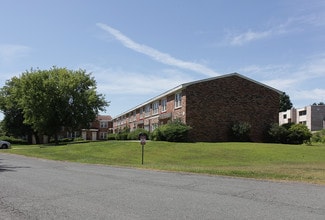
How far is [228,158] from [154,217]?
64.8 feet

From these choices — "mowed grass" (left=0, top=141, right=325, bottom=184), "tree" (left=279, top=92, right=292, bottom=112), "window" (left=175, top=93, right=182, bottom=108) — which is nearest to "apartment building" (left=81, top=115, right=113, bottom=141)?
"window" (left=175, top=93, right=182, bottom=108)

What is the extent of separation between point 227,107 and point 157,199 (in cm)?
3251

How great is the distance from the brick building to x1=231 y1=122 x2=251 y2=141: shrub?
30.2 inches

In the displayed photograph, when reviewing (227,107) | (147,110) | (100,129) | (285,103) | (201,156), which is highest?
(285,103)

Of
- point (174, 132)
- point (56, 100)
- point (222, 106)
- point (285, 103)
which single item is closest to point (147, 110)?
point (56, 100)

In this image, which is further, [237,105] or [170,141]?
[237,105]

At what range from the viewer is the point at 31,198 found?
33.0ft

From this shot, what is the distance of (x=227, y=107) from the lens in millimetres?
41688

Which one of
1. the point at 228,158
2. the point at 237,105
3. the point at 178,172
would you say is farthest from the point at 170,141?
the point at 178,172

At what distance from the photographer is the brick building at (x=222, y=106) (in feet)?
132

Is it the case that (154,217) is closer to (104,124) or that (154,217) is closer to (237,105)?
(237,105)

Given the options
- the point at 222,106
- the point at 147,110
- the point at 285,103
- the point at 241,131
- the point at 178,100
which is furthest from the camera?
the point at 285,103

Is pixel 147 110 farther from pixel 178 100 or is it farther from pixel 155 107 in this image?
pixel 178 100

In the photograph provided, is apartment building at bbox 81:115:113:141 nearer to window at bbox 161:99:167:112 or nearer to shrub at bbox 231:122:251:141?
window at bbox 161:99:167:112
